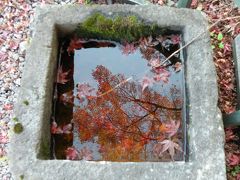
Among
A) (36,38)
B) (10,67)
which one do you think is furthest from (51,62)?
(10,67)

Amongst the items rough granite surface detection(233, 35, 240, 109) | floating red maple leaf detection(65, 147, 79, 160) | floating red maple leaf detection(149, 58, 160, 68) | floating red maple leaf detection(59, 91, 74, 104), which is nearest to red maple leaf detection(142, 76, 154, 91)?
floating red maple leaf detection(149, 58, 160, 68)

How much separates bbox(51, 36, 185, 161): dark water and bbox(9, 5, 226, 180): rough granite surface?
20 cm

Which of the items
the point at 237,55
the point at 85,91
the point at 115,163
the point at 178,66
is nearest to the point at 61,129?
the point at 85,91

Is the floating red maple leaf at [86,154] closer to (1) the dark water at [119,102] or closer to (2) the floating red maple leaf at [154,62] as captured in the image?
(1) the dark water at [119,102]

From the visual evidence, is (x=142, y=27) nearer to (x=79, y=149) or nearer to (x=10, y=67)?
(x=79, y=149)

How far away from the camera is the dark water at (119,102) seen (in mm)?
2578

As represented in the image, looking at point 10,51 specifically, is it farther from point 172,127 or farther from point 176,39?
point 172,127

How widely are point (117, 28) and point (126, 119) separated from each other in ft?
2.19

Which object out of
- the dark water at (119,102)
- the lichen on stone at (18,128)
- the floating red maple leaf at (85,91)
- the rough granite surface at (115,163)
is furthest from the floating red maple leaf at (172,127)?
the lichen on stone at (18,128)

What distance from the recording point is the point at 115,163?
2.16m

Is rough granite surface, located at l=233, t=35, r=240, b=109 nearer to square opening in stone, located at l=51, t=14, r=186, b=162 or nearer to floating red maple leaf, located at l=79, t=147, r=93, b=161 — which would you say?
square opening in stone, located at l=51, t=14, r=186, b=162

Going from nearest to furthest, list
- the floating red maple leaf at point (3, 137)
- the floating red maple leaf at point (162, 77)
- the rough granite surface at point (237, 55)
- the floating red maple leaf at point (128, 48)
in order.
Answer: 1. the floating red maple leaf at point (162, 77)
2. the floating red maple leaf at point (128, 48)
3. the floating red maple leaf at point (3, 137)
4. the rough granite surface at point (237, 55)

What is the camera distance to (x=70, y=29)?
9.05 feet

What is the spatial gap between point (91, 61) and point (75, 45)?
0.17 metres
